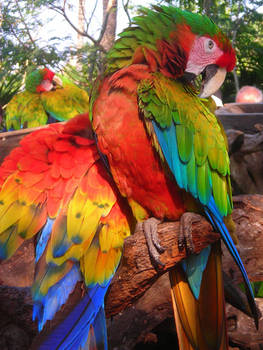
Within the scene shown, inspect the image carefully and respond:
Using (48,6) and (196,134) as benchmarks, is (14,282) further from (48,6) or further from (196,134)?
(48,6)

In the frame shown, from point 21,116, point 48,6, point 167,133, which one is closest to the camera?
point 167,133

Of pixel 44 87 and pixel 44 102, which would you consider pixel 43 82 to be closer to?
pixel 44 87

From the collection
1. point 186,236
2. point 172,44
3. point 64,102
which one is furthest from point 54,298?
point 64,102

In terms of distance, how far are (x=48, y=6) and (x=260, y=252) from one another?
3.23 metres

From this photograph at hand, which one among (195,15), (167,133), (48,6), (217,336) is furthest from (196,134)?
(48,6)

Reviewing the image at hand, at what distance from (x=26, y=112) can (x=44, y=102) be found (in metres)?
0.13

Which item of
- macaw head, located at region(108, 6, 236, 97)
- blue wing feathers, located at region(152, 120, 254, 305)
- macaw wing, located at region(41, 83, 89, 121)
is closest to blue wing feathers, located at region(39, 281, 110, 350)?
blue wing feathers, located at region(152, 120, 254, 305)

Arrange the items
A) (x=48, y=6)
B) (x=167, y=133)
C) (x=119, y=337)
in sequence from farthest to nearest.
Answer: (x=48, y=6) → (x=119, y=337) → (x=167, y=133)

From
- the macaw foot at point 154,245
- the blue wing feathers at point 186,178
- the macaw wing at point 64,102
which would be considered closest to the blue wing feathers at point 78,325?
the macaw foot at point 154,245

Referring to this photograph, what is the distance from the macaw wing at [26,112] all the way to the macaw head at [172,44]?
4.55ft

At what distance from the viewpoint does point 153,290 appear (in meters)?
1.29

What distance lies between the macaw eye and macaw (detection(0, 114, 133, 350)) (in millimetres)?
348

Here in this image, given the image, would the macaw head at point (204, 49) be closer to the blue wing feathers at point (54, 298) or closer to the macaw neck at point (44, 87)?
the blue wing feathers at point (54, 298)

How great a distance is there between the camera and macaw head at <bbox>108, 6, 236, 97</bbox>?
32.2 inches
